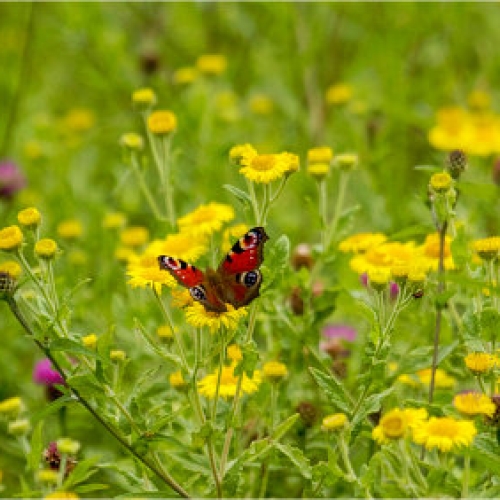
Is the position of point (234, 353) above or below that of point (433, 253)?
below

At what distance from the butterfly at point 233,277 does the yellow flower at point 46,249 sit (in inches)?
5.4

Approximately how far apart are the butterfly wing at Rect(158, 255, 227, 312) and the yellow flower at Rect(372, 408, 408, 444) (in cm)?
21

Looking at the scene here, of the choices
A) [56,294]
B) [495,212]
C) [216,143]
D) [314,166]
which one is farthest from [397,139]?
[56,294]

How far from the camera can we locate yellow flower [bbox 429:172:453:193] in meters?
1.25

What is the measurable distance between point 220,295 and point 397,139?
1.67 metres

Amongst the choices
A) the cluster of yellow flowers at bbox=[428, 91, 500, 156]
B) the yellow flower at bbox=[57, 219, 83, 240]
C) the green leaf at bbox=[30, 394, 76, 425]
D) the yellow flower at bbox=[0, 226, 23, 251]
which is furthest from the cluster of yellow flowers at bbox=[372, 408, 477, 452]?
the cluster of yellow flowers at bbox=[428, 91, 500, 156]

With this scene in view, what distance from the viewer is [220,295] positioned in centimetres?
116

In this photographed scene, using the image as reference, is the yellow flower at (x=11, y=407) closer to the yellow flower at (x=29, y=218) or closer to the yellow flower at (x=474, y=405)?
the yellow flower at (x=29, y=218)

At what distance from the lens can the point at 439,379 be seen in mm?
1457

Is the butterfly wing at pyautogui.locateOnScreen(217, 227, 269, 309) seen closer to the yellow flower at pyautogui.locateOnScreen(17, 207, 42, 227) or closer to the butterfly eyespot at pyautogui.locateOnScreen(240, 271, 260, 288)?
the butterfly eyespot at pyautogui.locateOnScreen(240, 271, 260, 288)

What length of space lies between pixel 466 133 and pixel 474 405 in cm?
152

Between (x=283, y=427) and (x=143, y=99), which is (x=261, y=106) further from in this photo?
(x=283, y=427)

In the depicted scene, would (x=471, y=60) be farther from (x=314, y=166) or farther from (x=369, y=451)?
(x=369, y=451)

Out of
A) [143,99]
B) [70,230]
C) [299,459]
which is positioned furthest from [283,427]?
[70,230]
